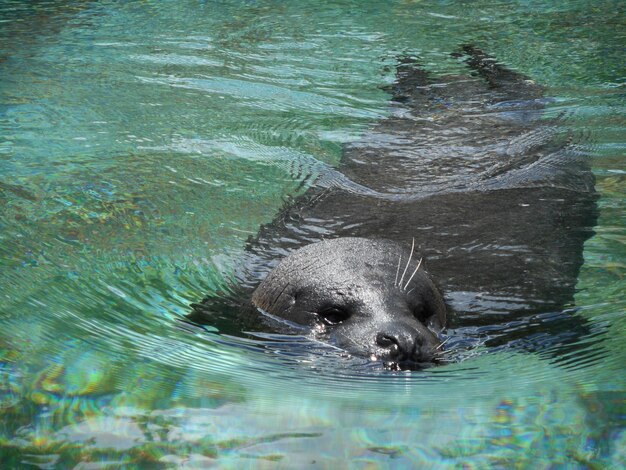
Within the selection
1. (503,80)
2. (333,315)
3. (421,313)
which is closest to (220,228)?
(333,315)

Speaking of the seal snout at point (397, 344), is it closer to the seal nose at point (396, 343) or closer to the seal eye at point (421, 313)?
the seal nose at point (396, 343)

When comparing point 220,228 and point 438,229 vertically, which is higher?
point 438,229

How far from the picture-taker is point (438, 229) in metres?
5.84

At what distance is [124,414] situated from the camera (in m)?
3.19

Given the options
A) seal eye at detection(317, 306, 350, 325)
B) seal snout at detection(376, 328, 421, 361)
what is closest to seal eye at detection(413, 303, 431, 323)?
seal eye at detection(317, 306, 350, 325)

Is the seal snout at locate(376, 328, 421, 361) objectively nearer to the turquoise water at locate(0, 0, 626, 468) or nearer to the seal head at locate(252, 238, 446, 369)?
the seal head at locate(252, 238, 446, 369)

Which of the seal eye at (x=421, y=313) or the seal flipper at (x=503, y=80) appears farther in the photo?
the seal flipper at (x=503, y=80)

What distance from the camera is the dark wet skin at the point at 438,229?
445 cm

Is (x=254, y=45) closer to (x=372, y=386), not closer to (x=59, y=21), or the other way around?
(x=59, y=21)

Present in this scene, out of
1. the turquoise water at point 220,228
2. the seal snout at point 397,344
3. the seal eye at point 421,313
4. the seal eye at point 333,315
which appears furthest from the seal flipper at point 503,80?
the seal snout at point 397,344

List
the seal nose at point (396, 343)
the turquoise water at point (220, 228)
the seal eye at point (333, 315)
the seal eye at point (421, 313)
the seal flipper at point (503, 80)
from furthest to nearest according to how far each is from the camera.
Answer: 1. the seal flipper at point (503, 80)
2. the seal eye at point (421, 313)
3. the seal eye at point (333, 315)
4. the seal nose at point (396, 343)
5. the turquoise water at point (220, 228)

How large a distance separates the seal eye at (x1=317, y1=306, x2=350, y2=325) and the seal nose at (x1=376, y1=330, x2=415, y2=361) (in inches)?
18.0

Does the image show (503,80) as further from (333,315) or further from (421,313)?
(333,315)

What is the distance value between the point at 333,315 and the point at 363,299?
192mm
